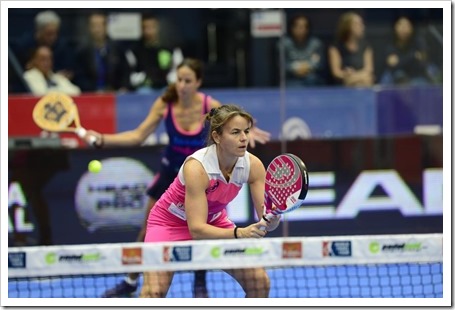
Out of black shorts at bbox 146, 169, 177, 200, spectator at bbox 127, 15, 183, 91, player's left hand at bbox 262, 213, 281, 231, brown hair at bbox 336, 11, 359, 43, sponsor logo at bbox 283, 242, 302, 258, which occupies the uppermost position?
brown hair at bbox 336, 11, 359, 43

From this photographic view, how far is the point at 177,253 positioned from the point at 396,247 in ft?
4.98

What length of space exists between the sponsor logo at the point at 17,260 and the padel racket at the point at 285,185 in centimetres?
243

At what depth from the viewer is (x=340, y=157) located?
898cm

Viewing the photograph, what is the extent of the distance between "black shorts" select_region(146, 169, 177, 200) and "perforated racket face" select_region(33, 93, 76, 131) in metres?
0.85

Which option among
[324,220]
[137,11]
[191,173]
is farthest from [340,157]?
[191,173]

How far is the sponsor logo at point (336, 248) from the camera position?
6.88m

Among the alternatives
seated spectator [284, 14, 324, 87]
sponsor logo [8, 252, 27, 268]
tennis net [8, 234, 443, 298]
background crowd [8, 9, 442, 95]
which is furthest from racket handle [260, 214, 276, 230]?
seated spectator [284, 14, 324, 87]

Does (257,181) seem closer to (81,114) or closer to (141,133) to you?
(141,133)

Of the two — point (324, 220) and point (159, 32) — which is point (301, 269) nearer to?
point (324, 220)

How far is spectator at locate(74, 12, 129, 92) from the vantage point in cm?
1059

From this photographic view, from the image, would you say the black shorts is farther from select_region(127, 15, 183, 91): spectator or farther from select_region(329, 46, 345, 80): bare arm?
select_region(329, 46, 345, 80): bare arm

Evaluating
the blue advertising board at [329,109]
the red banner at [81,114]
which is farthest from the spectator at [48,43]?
the blue advertising board at [329,109]

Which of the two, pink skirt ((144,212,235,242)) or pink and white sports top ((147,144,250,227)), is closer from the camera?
pink and white sports top ((147,144,250,227))

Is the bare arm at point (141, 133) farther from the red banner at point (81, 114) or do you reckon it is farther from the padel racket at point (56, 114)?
the red banner at point (81, 114)
